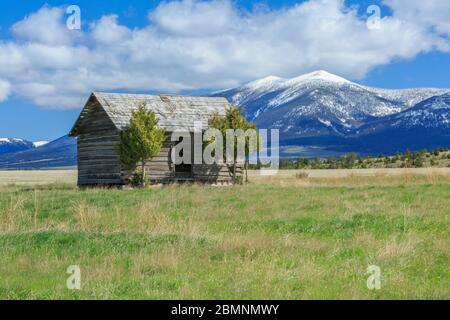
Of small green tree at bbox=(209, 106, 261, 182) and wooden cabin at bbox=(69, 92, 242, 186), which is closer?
wooden cabin at bbox=(69, 92, 242, 186)

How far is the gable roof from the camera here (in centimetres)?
3700

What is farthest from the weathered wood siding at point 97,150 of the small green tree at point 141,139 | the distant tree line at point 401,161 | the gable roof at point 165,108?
the distant tree line at point 401,161

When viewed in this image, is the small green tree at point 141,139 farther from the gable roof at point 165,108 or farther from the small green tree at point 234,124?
the small green tree at point 234,124

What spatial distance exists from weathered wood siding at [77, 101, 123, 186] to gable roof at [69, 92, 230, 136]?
68 centimetres

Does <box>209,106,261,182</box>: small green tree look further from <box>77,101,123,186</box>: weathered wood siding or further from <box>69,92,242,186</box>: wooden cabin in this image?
<box>77,101,123,186</box>: weathered wood siding

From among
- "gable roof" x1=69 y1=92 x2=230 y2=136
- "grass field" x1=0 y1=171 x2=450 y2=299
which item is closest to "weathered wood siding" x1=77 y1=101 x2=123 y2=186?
"gable roof" x1=69 y1=92 x2=230 y2=136

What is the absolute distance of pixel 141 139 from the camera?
33781 mm

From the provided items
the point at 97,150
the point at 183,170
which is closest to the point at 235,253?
the point at 97,150

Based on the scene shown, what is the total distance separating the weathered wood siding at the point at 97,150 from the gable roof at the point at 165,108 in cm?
68

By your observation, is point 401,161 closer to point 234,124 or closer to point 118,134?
point 234,124

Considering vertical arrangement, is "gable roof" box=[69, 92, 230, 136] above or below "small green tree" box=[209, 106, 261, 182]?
above

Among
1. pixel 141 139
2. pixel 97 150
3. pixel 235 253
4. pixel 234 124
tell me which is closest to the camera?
pixel 235 253

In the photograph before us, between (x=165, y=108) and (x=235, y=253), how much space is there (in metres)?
28.5

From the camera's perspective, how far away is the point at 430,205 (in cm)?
1888
